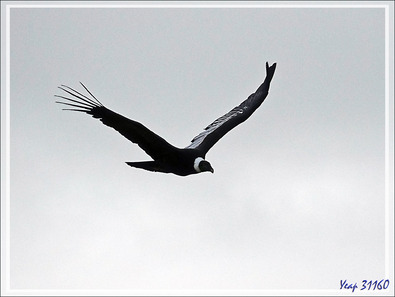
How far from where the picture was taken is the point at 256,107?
21.3 m

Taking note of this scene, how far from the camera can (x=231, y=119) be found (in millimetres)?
20734

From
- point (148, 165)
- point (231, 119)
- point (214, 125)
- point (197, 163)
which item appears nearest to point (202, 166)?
point (197, 163)

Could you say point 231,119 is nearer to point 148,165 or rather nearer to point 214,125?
point 214,125

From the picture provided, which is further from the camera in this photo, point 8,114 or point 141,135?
point 8,114

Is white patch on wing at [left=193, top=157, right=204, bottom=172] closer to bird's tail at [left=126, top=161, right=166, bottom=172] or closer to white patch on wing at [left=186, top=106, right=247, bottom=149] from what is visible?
bird's tail at [left=126, top=161, right=166, bottom=172]

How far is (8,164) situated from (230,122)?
18.0 ft

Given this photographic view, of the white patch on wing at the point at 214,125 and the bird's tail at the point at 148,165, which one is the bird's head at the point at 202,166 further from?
the white patch on wing at the point at 214,125

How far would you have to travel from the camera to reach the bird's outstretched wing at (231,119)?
64.7 ft

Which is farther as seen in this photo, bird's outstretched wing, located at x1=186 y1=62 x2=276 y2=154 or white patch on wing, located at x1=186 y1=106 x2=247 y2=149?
white patch on wing, located at x1=186 y1=106 x2=247 y2=149

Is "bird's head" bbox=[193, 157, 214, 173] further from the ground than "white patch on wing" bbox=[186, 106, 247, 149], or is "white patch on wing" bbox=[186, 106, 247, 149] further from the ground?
"white patch on wing" bbox=[186, 106, 247, 149]

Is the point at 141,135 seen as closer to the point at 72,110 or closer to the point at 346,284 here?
the point at 72,110

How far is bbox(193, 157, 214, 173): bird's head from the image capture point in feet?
58.4

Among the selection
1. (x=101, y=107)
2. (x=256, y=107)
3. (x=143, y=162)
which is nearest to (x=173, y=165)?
(x=143, y=162)

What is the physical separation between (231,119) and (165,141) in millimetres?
3719
